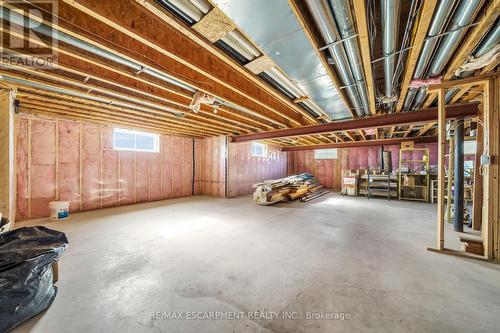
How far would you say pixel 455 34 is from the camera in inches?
68.1

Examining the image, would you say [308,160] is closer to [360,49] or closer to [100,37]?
[360,49]

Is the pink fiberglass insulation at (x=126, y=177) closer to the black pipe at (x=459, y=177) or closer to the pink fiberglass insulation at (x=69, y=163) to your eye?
the pink fiberglass insulation at (x=69, y=163)

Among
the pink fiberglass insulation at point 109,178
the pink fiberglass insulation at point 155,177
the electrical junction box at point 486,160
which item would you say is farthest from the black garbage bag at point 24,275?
the electrical junction box at point 486,160

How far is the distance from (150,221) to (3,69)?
3.15 meters

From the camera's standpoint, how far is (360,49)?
6.25 ft

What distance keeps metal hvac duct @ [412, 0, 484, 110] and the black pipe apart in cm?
174

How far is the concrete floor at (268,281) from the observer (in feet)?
4.64

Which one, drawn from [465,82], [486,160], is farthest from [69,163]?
[486,160]

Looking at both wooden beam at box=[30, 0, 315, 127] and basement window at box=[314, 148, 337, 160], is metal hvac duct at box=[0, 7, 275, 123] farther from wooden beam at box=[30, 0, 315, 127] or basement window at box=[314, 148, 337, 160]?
basement window at box=[314, 148, 337, 160]

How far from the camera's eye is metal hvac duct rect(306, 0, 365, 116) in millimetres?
1430

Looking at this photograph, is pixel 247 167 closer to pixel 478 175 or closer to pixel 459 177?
pixel 459 177

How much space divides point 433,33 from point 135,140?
692cm

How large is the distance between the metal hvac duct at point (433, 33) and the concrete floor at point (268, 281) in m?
2.45

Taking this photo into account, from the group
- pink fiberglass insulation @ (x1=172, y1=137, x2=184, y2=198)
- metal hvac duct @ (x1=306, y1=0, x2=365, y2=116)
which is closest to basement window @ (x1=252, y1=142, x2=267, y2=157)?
pink fiberglass insulation @ (x1=172, y1=137, x2=184, y2=198)
